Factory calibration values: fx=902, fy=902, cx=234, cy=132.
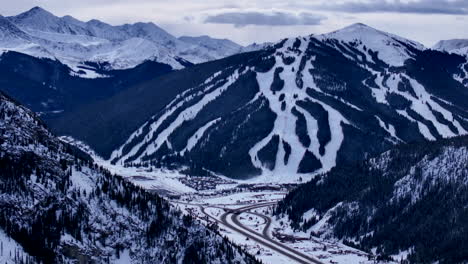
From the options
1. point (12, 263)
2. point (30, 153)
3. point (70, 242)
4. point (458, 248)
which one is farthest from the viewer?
point (458, 248)

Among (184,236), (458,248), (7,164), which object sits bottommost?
(458,248)

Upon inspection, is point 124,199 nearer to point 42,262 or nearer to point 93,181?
point 93,181

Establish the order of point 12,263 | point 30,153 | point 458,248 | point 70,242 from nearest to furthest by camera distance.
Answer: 1. point 12,263
2. point 70,242
3. point 30,153
4. point 458,248

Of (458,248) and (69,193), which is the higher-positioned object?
(69,193)

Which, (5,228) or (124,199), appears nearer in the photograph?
(5,228)

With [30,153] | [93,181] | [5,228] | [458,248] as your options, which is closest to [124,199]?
[93,181]

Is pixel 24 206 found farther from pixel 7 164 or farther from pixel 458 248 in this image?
pixel 458 248
